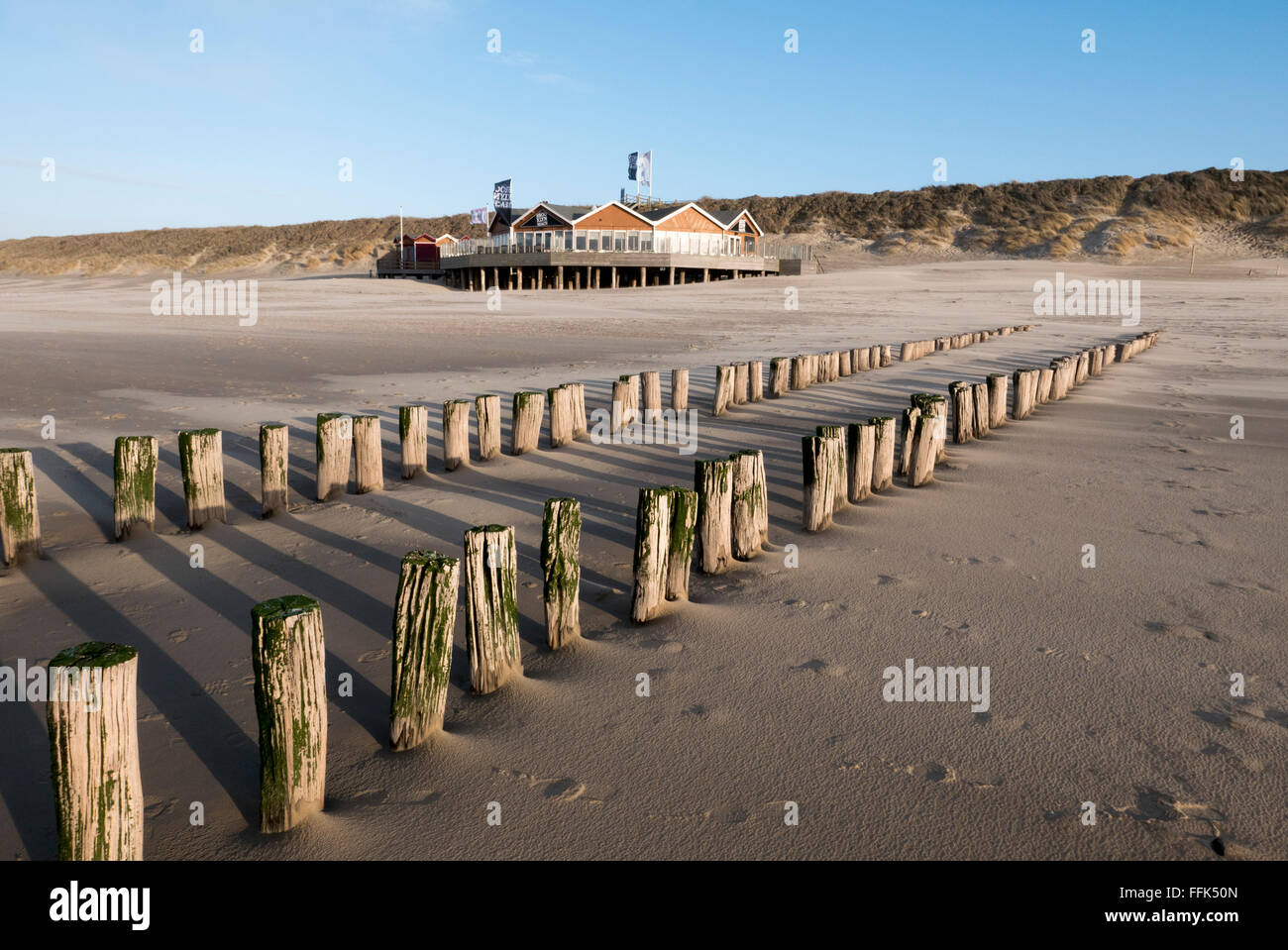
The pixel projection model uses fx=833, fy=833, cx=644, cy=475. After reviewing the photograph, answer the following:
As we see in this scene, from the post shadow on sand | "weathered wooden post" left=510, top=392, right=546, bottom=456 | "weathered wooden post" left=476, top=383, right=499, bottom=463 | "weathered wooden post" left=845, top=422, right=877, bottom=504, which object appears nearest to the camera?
the post shadow on sand

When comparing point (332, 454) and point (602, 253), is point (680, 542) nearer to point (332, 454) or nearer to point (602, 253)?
point (332, 454)

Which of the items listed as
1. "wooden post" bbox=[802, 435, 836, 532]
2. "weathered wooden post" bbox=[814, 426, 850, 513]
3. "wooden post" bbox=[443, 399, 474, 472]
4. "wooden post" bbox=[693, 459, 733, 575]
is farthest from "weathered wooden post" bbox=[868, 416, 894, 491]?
"wooden post" bbox=[443, 399, 474, 472]

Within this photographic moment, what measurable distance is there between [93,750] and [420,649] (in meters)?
1.07

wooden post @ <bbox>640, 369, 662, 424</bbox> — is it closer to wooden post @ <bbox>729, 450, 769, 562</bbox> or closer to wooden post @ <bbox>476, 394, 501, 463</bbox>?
wooden post @ <bbox>476, 394, 501, 463</bbox>

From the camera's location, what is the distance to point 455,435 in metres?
7.30

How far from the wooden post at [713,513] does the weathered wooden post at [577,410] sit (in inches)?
148

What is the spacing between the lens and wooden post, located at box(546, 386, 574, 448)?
8156mm

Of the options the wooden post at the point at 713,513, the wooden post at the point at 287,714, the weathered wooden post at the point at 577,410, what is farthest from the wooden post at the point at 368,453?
the wooden post at the point at 287,714

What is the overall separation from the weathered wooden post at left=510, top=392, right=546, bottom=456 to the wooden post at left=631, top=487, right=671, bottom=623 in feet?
12.4

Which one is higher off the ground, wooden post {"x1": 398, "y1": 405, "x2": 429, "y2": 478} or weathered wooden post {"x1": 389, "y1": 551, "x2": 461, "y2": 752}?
wooden post {"x1": 398, "y1": 405, "x2": 429, "y2": 478}

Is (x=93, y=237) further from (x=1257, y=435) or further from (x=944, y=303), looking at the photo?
(x=1257, y=435)

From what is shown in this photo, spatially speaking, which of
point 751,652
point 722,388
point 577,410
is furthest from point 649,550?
point 722,388

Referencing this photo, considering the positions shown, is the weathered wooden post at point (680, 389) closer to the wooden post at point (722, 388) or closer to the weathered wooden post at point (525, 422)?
the wooden post at point (722, 388)
